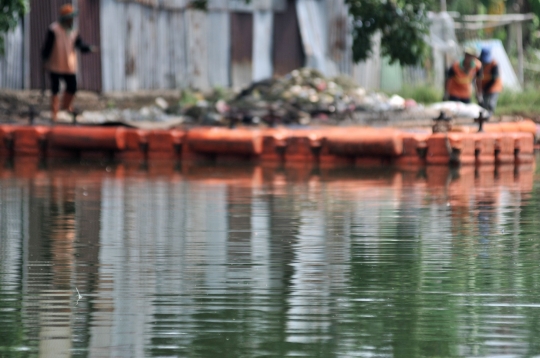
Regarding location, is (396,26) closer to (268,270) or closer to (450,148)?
(450,148)

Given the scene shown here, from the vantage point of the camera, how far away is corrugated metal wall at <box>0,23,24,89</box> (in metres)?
20.7

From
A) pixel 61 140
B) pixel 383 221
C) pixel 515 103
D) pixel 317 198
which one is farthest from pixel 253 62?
pixel 383 221

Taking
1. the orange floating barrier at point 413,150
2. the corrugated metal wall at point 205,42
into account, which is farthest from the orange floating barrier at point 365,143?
the corrugated metal wall at point 205,42

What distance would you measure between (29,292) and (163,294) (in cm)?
66

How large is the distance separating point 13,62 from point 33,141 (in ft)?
15.6

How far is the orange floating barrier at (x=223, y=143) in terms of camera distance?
15.5 m

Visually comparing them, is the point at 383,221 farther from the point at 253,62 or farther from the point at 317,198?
the point at 253,62

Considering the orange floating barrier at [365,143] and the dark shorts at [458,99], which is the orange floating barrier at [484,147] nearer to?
the orange floating barrier at [365,143]

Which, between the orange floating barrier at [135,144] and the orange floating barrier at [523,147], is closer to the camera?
the orange floating barrier at [523,147]

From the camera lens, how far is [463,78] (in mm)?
19328

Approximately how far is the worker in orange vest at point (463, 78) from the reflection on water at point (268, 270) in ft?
22.6

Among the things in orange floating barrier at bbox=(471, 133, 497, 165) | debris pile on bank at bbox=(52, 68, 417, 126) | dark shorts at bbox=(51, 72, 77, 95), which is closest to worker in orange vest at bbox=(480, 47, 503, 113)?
debris pile on bank at bbox=(52, 68, 417, 126)

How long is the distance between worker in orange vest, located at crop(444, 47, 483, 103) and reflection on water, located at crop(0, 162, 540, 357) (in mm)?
6898

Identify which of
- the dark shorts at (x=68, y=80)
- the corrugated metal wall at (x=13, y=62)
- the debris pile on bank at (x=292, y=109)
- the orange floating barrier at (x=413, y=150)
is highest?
the corrugated metal wall at (x=13, y=62)
